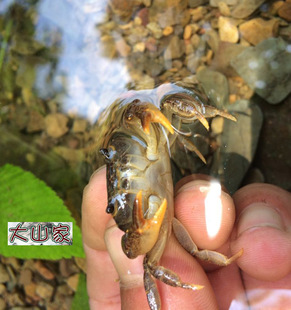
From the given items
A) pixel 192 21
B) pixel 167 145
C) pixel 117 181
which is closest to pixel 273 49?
pixel 192 21

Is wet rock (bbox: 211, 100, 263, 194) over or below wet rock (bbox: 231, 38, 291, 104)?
below

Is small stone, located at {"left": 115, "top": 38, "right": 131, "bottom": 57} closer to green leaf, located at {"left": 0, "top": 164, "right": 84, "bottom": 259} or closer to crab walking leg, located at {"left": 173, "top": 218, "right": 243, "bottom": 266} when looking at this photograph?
green leaf, located at {"left": 0, "top": 164, "right": 84, "bottom": 259}

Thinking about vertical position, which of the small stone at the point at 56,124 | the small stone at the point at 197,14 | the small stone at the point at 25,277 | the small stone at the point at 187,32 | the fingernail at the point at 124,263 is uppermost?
the small stone at the point at 197,14

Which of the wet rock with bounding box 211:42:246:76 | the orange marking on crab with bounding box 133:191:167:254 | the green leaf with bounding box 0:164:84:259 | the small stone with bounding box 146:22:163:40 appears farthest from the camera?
the small stone with bounding box 146:22:163:40

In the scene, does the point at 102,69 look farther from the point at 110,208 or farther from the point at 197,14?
the point at 110,208

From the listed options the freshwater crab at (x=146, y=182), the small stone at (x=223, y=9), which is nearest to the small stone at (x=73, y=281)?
the freshwater crab at (x=146, y=182)

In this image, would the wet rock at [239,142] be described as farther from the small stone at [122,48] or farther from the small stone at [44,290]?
the small stone at [44,290]

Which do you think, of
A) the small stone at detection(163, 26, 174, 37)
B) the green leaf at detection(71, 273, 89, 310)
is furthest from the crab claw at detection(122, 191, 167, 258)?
the small stone at detection(163, 26, 174, 37)
